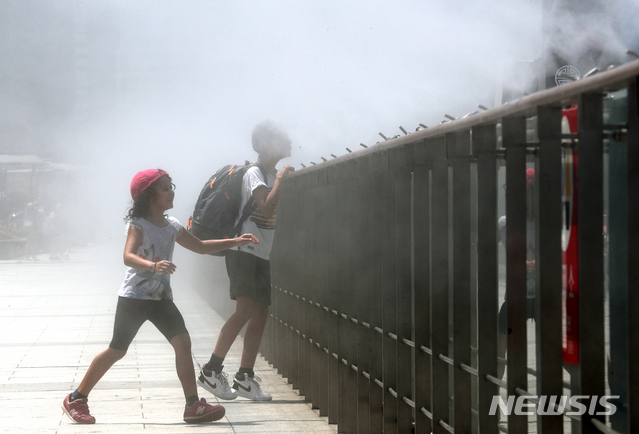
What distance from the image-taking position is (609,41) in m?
6.11

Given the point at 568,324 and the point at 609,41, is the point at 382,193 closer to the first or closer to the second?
the point at 568,324

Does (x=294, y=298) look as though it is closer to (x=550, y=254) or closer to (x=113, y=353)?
(x=113, y=353)

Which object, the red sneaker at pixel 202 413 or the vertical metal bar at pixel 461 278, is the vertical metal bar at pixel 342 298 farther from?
the vertical metal bar at pixel 461 278

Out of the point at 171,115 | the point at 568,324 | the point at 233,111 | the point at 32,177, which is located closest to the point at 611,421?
the point at 568,324

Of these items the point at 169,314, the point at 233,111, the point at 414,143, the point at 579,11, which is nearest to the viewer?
the point at 414,143

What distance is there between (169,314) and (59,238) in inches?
981

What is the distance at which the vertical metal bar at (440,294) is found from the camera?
3.02 meters

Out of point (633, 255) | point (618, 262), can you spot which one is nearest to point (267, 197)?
point (618, 262)

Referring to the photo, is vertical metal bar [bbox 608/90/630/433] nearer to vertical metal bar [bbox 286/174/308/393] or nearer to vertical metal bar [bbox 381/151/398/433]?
vertical metal bar [bbox 381/151/398/433]

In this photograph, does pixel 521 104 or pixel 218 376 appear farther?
pixel 218 376

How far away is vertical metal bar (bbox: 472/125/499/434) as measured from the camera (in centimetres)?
255

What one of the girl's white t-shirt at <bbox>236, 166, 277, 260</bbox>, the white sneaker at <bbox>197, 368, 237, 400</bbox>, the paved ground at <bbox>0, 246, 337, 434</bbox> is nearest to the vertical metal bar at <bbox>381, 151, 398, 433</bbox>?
the paved ground at <bbox>0, 246, 337, 434</bbox>

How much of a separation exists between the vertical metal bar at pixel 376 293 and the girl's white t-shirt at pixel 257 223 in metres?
1.43

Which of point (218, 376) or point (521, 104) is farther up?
point (521, 104)
